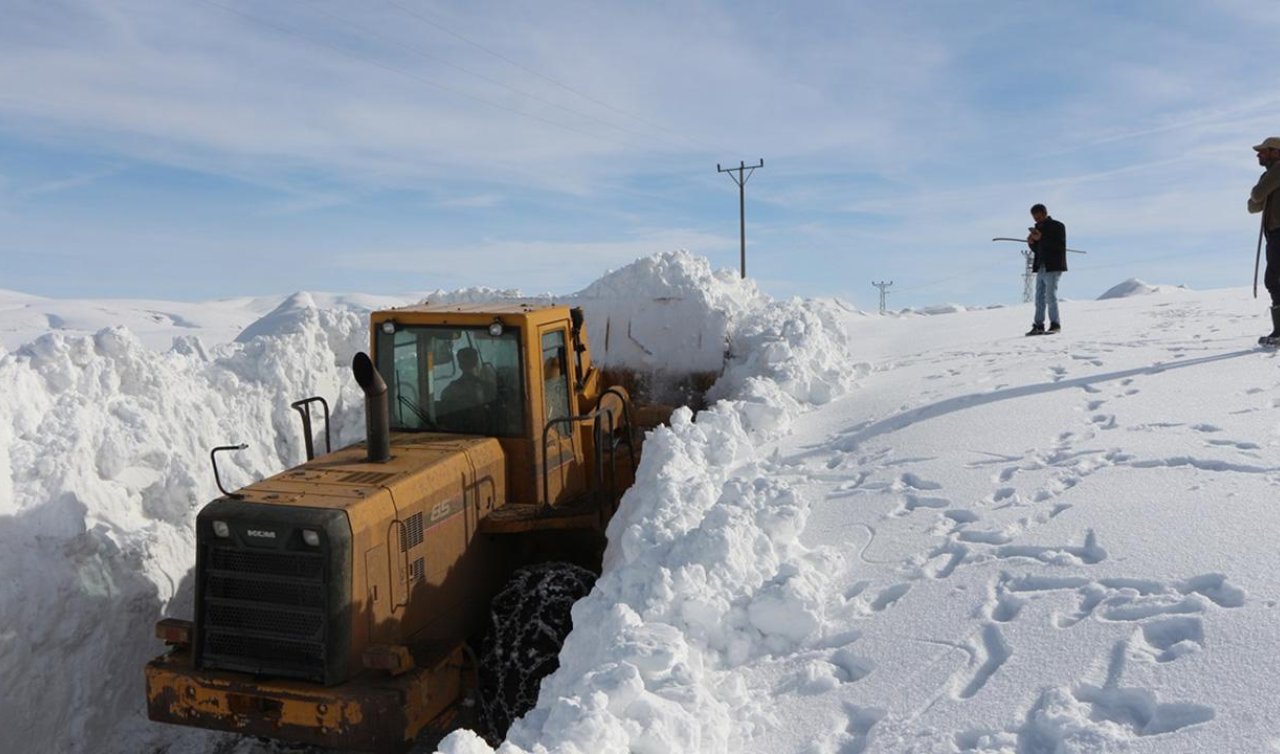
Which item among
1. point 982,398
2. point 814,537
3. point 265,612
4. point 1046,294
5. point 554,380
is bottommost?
point 265,612

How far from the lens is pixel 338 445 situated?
11180 millimetres

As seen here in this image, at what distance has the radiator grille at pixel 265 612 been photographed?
5488mm

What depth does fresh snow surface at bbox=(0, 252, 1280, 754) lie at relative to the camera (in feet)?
13.6

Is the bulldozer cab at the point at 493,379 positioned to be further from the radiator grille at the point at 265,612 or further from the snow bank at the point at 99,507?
the snow bank at the point at 99,507

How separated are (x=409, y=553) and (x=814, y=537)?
2268mm

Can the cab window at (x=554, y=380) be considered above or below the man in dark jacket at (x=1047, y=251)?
below

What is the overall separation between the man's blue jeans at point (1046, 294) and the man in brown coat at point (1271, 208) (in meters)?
2.81

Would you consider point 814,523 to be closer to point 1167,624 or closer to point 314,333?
point 1167,624

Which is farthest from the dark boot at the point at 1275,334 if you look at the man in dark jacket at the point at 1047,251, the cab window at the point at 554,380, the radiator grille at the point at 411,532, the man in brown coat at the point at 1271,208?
the radiator grille at the point at 411,532

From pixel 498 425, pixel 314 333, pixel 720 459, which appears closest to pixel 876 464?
pixel 720 459

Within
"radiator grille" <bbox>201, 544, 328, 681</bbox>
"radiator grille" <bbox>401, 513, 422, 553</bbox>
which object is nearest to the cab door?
"radiator grille" <bbox>401, 513, 422, 553</bbox>

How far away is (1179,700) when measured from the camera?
382cm

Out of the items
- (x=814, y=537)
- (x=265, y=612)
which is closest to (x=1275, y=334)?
(x=814, y=537)

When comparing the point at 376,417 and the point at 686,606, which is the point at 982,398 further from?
the point at 376,417
